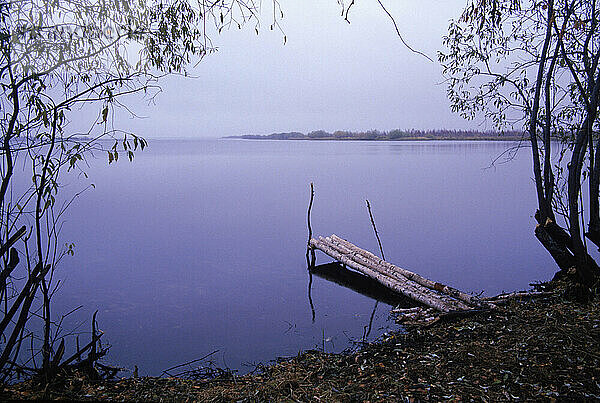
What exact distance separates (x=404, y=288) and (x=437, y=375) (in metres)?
3.81

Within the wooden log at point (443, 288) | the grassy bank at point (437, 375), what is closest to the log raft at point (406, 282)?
the wooden log at point (443, 288)

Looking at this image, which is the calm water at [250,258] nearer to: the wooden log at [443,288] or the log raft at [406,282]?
the log raft at [406,282]

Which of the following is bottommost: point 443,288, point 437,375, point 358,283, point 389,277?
point 358,283

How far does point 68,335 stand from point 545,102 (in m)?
7.38

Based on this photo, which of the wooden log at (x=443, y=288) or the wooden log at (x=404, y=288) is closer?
the wooden log at (x=443, y=288)

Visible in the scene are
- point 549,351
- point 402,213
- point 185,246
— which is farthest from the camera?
point 402,213

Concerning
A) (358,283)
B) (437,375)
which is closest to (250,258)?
(358,283)

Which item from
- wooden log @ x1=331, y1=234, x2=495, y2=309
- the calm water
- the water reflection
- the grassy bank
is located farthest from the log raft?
the grassy bank

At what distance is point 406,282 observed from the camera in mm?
7879

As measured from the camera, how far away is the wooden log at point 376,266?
6.37 m

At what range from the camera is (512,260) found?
10883 mm

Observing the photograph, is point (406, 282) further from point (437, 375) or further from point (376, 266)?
point (437, 375)

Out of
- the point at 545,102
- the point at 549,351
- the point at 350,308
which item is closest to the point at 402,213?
the point at 350,308

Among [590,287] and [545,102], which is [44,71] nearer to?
[545,102]
